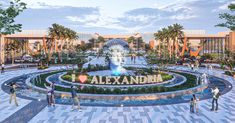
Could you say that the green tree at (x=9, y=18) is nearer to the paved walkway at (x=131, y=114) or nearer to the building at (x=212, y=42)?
the paved walkway at (x=131, y=114)

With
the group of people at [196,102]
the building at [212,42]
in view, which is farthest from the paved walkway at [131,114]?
the building at [212,42]

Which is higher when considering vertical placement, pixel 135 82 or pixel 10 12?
pixel 10 12

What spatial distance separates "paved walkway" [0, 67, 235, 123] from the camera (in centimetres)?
1952

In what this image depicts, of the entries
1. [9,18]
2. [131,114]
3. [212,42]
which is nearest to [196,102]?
[131,114]

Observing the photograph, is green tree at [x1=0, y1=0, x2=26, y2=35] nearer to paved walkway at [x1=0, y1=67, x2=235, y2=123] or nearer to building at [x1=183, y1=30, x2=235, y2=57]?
paved walkway at [x1=0, y1=67, x2=235, y2=123]

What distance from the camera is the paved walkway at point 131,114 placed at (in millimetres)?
19517

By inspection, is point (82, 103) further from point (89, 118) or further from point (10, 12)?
point (10, 12)

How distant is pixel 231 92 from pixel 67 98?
18.1 m

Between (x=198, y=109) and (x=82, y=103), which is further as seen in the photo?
(x=82, y=103)

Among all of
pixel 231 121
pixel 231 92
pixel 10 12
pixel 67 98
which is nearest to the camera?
pixel 231 121

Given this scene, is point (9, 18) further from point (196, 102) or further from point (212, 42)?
point (212, 42)

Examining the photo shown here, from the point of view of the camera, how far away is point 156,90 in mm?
28453

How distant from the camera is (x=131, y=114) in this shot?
21.0 metres

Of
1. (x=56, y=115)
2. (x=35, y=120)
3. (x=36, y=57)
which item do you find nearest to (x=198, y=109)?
(x=56, y=115)
